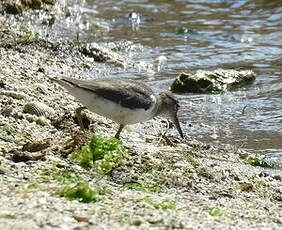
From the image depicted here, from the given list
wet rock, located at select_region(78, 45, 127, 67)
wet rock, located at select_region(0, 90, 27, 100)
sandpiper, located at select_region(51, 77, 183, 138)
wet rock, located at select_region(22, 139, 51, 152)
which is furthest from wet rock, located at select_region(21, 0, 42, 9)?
wet rock, located at select_region(22, 139, 51, 152)

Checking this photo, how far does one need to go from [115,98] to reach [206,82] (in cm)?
448

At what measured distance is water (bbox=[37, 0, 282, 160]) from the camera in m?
9.24

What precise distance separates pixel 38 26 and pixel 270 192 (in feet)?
26.7

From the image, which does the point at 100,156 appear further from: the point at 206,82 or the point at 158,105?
the point at 206,82

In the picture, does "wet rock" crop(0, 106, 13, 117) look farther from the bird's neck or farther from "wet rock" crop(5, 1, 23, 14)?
"wet rock" crop(5, 1, 23, 14)

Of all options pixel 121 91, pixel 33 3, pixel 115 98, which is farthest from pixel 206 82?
pixel 33 3

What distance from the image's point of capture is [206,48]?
1334 cm

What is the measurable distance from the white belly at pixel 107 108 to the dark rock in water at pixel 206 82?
4.01 meters

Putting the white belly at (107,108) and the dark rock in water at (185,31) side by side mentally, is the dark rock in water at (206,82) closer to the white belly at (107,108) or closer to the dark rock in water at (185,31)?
the dark rock in water at (185,31)

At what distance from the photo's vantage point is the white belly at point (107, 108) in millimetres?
6270

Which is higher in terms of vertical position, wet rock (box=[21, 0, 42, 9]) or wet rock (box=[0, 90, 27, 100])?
wet rock (box=[21, 0, 42, 9])

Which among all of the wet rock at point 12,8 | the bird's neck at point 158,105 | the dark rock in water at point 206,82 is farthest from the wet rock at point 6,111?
the wet rock at point 12,8

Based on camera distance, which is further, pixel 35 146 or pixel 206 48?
pixel 206 48

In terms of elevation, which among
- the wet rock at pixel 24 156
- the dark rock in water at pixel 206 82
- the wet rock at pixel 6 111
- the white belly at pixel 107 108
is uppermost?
the white belly at pixel 107 108
